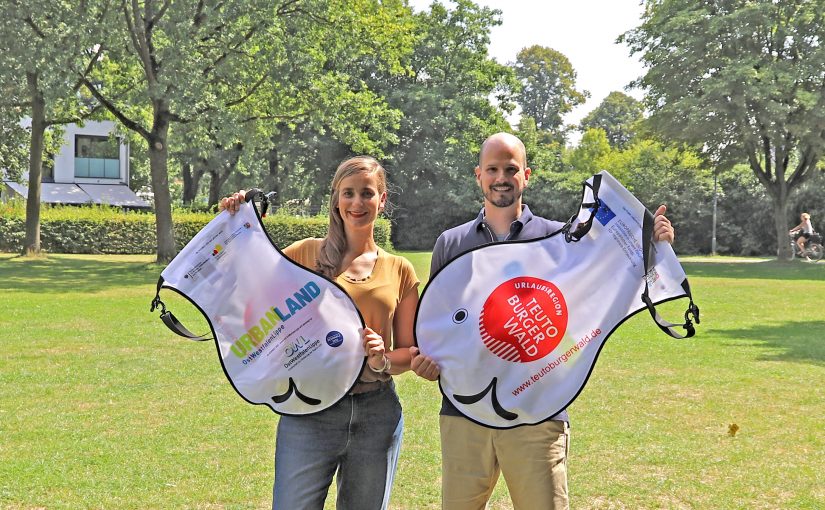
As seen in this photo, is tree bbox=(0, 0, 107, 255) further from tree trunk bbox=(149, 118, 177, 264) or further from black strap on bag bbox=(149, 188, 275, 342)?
black strap on bag bbox=(149, 188, 275, 342)

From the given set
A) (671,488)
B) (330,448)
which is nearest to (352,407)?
(330,448)

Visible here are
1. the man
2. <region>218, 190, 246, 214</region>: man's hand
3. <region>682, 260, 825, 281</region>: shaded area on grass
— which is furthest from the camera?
<region>682, 260, 825, 281</region>: shaded area on grass

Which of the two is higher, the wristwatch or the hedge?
the hedge

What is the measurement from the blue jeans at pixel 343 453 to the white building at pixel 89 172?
47531 mm

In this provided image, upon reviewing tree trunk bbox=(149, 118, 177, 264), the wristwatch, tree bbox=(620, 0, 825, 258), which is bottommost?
the wristwatch

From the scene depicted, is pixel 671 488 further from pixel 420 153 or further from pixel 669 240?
pixel 420 153

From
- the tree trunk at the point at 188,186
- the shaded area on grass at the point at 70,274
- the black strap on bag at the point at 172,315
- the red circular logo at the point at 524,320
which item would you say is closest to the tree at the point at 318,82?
the shaded area on grass at the point at 70,274

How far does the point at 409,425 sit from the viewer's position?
22.7 ft

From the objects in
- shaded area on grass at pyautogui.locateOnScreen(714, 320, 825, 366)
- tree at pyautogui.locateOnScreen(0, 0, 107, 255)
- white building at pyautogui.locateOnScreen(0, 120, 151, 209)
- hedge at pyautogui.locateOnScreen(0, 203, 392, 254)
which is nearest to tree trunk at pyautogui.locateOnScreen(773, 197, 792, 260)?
hedge at pyautogui.locateOnScreen(0, 203, 392, 254)

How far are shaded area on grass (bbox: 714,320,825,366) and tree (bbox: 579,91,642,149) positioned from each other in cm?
7548

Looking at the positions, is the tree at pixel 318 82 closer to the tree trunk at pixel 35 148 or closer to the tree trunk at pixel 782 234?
the tree trunk at pixel 35 148

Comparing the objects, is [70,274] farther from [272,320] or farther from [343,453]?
[343,453]

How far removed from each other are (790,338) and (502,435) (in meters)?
10.8

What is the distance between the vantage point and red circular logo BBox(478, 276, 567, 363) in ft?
9.87
